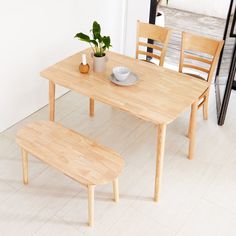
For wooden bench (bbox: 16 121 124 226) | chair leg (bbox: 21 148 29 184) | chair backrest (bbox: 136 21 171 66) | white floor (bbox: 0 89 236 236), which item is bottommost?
white floor (bbox: 0 89 236 236)

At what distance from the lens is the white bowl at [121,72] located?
2763 millimetres

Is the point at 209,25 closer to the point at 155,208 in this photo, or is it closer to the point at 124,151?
the point at 124,151

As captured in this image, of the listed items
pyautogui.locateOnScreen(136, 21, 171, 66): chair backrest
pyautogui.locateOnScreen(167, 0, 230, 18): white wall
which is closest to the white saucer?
pyautogui.locateOnScreen(136, 21, 171, 66): chair backrest

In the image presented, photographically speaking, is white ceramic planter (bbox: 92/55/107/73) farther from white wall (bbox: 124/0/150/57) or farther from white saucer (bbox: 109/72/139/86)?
white wall (bbox: 124/0/150/57)

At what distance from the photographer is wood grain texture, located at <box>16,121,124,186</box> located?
2.31m

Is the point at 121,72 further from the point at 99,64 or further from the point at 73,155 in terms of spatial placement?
the point at 73,155

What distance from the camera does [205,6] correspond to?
634 centimetres

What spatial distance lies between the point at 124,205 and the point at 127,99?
2.54ft

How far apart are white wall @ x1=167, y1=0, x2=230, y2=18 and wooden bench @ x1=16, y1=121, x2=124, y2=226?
449 centimetres

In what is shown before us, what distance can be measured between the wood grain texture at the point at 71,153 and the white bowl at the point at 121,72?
0.54 m

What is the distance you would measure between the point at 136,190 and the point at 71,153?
65cm

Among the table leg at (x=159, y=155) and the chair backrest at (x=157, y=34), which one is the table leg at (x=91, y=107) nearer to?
the chair backrest at (x=157, y=34)

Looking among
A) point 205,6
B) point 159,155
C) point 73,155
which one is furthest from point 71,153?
point 205,6

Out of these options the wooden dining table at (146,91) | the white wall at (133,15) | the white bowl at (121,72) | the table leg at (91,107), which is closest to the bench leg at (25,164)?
the wooden dining table at (146,91)
